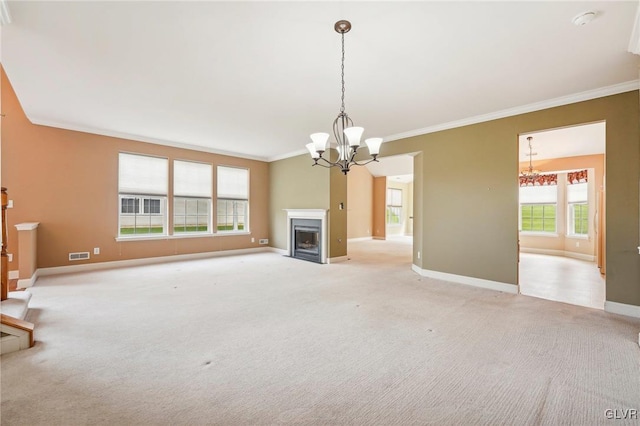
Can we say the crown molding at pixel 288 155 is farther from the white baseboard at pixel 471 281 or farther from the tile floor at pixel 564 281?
the tile floor at pixel 564 281

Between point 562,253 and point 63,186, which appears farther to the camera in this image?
point 562,253

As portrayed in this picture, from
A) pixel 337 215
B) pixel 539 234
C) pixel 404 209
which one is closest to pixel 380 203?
pixel 404 209

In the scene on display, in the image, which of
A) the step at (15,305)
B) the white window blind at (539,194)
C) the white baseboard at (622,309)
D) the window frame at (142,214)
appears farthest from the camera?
the white window blind at (539,194)

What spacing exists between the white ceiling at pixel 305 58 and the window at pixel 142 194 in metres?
1.46

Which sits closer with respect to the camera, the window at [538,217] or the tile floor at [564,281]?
the tile floor at [564,281]

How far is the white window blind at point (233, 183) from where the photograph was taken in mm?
7395

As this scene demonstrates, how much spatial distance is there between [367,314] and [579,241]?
7.30 metres

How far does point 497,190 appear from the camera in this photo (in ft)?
14.4

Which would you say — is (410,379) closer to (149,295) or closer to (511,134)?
(149,295)

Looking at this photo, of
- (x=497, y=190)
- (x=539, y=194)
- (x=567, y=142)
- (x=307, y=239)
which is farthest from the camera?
(x=539, y=194)

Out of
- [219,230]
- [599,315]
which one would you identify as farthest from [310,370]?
[219,230]

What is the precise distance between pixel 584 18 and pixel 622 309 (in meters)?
3.31

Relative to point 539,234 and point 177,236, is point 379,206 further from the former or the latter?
point 177,236

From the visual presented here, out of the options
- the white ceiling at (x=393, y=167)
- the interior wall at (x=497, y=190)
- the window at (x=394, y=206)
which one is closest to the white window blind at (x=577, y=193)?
the white ceiling at (x=393, y=167)
